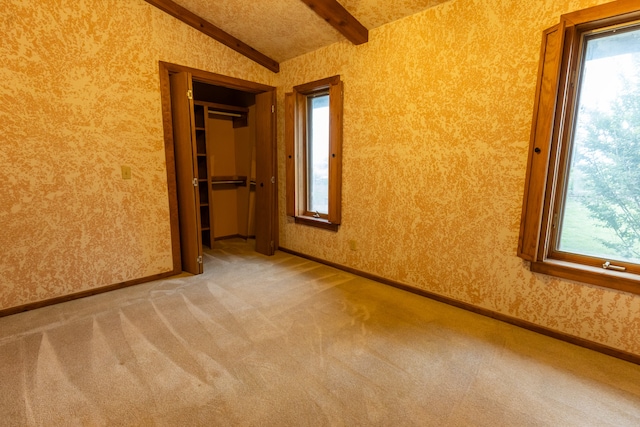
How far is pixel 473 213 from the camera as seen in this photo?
96.4 inches

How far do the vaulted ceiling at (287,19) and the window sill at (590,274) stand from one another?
214 centimetres

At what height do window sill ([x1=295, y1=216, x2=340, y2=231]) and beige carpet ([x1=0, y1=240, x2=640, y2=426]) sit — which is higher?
window sill ([x1=295, y1=216, x2=340, y2=231])

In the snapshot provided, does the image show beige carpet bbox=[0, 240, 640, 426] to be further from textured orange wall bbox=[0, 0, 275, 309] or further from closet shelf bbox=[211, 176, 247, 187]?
closet shelf bbox=[211, 176, 247, 187]

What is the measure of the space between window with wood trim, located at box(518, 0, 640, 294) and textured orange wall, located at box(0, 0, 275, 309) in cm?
317

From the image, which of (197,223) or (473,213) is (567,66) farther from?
(197,223)

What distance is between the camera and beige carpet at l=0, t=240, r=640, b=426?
59.0 inches

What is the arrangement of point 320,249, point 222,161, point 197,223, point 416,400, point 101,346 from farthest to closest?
1. point 222,161
2. point 320,249
3. point 197,223
4. point 101,346
5. point 416,400

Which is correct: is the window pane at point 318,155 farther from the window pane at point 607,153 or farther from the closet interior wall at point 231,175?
the window pane at point 607,153

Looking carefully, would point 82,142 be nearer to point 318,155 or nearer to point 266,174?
point 266,174

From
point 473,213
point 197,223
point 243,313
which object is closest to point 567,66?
point 473,213

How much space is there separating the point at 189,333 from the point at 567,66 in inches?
121

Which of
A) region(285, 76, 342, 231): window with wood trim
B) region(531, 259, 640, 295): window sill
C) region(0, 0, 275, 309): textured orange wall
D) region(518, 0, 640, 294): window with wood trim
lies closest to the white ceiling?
region(0, 0, 275, 309): textured orange wall

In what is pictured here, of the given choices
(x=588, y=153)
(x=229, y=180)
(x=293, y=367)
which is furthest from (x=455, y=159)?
(x=229, y=180)

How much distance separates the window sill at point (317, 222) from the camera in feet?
11.6
